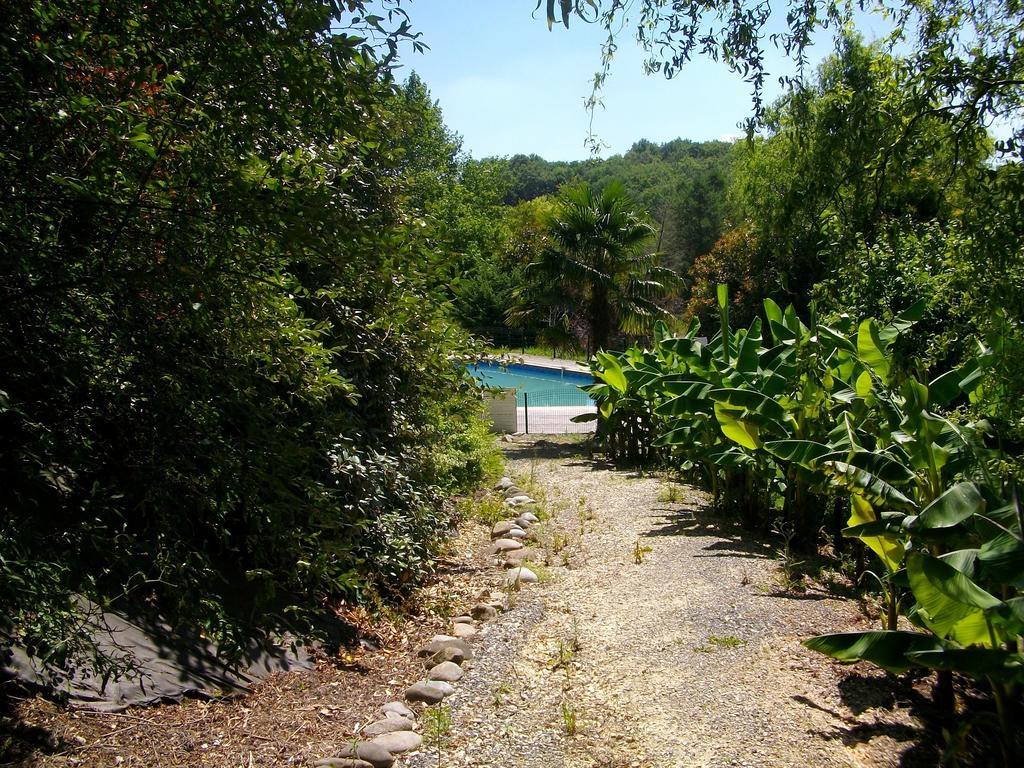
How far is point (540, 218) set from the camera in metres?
18.6

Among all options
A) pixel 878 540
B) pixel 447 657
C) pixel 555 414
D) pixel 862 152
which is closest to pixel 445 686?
pixel 447 657

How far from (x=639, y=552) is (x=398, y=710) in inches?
129

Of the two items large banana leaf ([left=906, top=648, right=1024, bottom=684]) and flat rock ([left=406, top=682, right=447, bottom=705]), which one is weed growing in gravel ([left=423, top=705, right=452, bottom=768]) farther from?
large banana leaf ([left=906, top=648, right=1024, bottom=684])

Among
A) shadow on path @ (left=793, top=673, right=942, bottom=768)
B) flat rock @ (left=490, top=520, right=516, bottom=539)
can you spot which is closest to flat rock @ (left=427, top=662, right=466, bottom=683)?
shadow on path @ (left=793, top=673, right=942, bottom=768)

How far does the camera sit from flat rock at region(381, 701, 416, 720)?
4.64 m

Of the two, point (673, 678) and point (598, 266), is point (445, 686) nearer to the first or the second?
point (673, 678)

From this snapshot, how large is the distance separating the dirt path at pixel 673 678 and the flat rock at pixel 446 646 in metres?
0.12

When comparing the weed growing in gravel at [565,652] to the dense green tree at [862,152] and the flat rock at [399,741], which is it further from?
the dense green tree at [862,152]

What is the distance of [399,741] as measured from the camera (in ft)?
13.9

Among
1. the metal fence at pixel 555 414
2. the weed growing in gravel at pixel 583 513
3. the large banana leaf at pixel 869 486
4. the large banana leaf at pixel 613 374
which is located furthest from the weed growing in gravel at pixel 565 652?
the metal fence at pixel 555 414

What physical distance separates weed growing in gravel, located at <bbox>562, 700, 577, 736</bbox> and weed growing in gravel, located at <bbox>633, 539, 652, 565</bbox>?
2.79 metres

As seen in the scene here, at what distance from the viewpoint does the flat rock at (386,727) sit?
4.41 meters

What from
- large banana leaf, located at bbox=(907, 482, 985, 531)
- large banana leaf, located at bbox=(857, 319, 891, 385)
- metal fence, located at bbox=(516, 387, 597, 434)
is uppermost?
large banana leaf, located at bbox=(857, 319, 891, 385)

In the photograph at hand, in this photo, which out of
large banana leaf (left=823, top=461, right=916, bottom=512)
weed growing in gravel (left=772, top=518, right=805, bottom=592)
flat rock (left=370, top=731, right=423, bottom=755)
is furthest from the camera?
weed growing in gravel (left=772, top=518, right=805, bottom=592)
